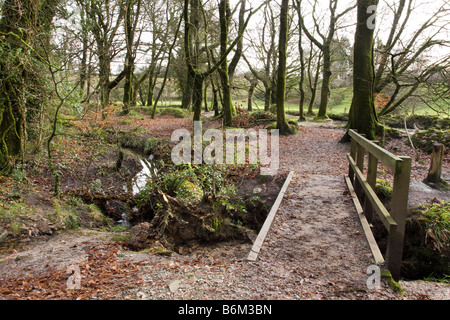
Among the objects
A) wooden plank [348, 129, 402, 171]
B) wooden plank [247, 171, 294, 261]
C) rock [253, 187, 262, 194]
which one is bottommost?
rock [253, 187, 262, 194]

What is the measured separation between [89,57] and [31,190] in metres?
3.53

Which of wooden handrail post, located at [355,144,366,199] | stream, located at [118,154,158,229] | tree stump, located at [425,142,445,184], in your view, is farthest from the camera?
stream, located at [118,154,158,229]

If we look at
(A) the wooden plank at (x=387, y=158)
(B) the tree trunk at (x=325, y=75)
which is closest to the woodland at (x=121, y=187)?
(A) the wooden plank at (x=387, y=158)

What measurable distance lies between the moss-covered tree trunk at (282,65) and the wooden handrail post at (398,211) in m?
11.1

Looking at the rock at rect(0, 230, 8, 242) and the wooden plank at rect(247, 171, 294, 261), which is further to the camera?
the rock at rect(0, 230, 8, 242)

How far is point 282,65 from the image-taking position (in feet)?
46.4

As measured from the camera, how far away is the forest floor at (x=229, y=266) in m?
3.45

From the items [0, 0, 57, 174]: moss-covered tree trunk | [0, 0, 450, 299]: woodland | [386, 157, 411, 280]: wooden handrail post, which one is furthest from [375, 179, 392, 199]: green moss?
[0, 0, 57, 174]: moss-covered tree trunk

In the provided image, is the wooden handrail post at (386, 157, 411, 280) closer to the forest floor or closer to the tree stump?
the forest floor

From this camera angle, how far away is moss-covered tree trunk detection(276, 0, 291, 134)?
13.9 metres

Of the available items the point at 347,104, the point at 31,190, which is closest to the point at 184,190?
the point at 31,190

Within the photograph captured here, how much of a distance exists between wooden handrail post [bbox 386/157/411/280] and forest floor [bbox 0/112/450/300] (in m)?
0.31

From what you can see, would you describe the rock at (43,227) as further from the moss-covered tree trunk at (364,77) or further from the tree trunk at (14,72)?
the moss-covered tree trunk at (364,77)
